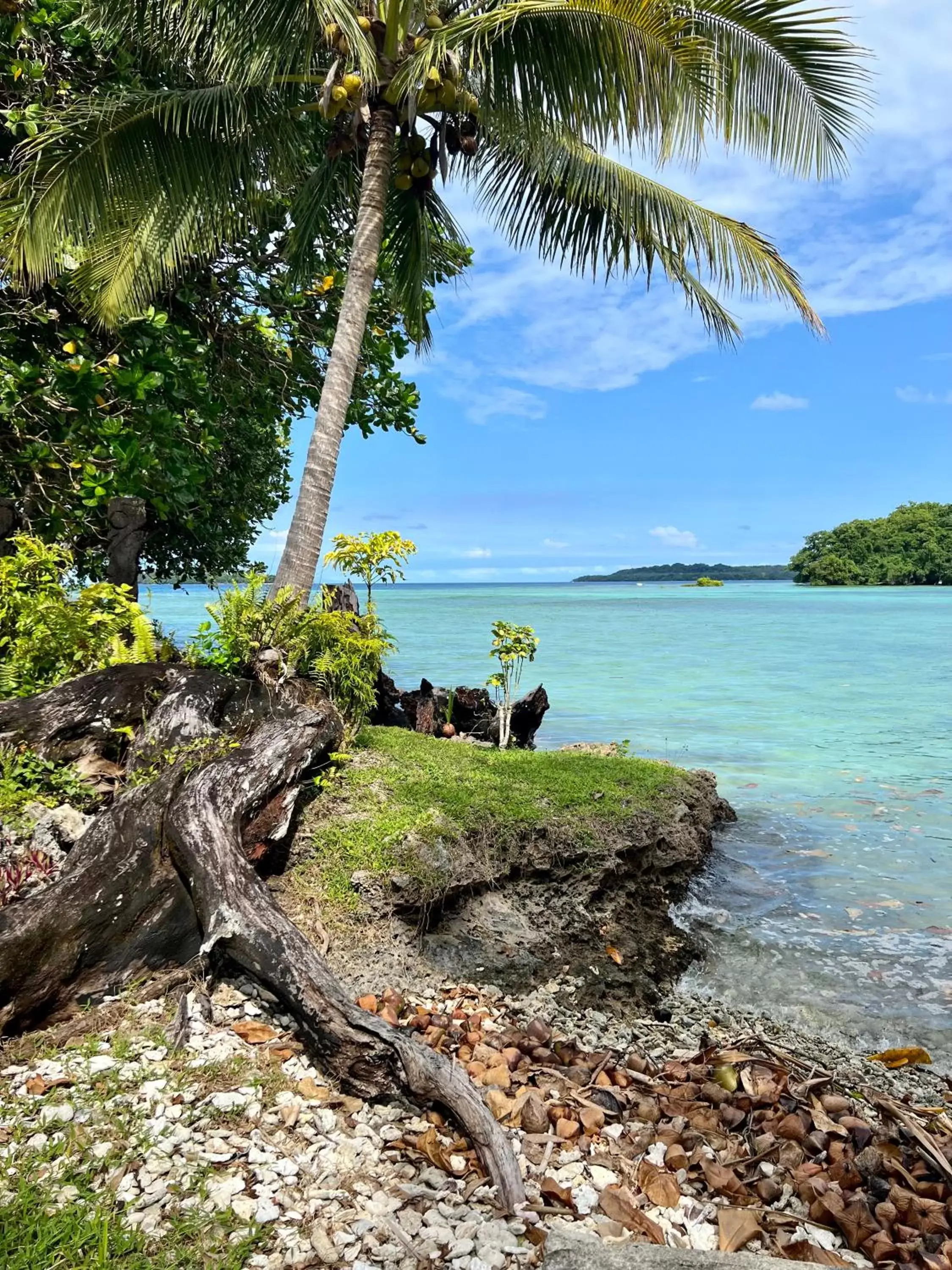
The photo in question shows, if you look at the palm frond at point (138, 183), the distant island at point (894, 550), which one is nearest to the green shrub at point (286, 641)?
the palm frond at point (138, 183)

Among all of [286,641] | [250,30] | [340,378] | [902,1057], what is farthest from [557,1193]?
[250,30]

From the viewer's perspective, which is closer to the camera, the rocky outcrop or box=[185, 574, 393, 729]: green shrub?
box=[185, 574, 393, 729]: green shrub

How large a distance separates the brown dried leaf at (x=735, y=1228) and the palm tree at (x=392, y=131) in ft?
17.6

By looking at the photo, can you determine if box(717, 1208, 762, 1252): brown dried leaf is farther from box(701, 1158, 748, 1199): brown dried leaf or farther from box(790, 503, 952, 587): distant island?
box(790, 503, 952, 587): distant island

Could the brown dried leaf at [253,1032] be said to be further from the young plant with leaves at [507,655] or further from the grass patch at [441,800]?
the young plant with leaves at [507,655]

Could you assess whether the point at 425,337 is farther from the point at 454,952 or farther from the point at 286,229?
the point at 454,952

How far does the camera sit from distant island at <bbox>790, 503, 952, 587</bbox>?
9100 cm

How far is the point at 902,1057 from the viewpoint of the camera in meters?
4.13

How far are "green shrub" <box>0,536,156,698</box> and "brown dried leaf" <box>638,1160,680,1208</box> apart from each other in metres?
4.72

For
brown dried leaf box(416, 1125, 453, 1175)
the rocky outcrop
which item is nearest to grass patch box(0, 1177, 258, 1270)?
brown dried leaf box(416, 1125, 453, 1175)

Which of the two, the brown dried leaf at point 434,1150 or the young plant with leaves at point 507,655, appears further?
the young plant with leaves at point 507,655

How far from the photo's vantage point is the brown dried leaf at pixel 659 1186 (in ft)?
8.80

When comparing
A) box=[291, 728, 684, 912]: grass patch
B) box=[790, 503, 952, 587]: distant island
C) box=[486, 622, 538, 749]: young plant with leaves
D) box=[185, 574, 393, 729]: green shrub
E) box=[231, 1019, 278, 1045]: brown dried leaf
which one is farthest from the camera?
box=[790, 503, 952, 587]: distant island

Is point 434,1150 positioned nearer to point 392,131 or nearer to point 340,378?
point 340,378
